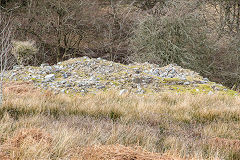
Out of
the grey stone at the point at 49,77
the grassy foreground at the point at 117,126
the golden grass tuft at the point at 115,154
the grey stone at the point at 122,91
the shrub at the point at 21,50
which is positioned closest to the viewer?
the golden grass tuft at the point at 115,154

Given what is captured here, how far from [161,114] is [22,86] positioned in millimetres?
3689

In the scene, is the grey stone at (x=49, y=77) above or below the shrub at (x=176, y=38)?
below

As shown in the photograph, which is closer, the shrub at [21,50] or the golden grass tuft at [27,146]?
the golden grass tuft at [27,146]

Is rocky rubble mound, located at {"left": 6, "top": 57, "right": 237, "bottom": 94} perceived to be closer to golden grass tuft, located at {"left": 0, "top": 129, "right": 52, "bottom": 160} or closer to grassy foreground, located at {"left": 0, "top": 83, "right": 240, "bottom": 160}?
grassy foreground, located at {"left": 0, "top": 83, "right": 240, "bottom": 160}

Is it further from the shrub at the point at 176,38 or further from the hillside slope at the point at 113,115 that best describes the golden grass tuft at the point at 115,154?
the shrub at the point at 176,38

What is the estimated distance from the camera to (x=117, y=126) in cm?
376

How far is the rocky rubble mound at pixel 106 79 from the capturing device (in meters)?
6.66

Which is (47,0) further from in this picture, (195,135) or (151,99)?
(195,135)

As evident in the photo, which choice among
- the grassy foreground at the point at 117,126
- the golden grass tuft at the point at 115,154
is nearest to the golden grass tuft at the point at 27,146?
the grassy foreground at the point at 117,126

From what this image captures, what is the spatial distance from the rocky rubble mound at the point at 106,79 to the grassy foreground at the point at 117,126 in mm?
632

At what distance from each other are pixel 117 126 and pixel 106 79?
3.58 m

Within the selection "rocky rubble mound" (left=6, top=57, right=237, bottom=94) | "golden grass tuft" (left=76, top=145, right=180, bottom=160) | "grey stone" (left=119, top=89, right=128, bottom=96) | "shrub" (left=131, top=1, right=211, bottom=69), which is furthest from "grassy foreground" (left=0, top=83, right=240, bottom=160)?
"shrub" (left=131, top=1, right=211, bottom=69)

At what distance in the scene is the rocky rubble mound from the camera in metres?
6.66

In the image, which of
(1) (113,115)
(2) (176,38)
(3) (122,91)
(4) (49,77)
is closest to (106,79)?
(3) (122,91)
